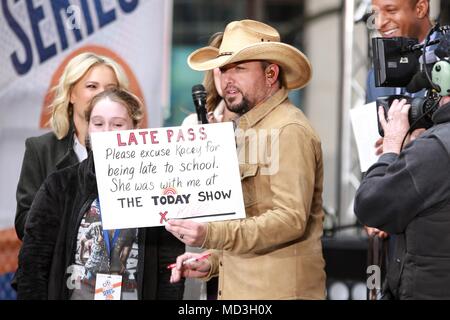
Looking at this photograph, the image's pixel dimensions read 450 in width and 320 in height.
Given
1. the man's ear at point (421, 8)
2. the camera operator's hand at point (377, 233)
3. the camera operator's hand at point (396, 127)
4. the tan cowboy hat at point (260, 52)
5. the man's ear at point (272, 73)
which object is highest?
the man's ear at point (421, 8)

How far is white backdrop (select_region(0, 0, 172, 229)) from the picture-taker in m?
4.87

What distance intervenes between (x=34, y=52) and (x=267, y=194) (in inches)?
55.3

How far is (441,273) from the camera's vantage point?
376 centimetres

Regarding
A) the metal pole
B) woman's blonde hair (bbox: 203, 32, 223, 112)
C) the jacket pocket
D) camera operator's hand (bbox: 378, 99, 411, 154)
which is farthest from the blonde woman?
the metal pole

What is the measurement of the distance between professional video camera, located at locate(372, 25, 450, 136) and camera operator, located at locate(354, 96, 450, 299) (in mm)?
59

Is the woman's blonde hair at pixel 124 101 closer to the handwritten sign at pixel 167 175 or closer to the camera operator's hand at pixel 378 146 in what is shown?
the handwritten sign at pixel 167 175

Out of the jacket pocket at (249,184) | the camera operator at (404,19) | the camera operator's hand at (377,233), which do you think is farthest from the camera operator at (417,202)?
the camera operator at (404,19)

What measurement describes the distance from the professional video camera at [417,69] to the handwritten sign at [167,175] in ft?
2.06

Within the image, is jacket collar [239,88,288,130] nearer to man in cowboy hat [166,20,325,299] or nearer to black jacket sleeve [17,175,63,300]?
man in cowboy hat [166,20,325,299]

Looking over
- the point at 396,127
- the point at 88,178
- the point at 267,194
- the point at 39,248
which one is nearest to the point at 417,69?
the point at 396,127

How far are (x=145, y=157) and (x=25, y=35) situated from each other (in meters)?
1.08

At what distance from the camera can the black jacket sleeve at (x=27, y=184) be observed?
15.6 feet

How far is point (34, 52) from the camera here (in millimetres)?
4875

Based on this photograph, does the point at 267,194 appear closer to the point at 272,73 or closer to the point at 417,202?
the point at 272,73
